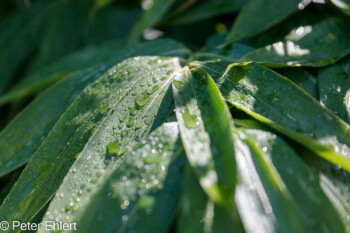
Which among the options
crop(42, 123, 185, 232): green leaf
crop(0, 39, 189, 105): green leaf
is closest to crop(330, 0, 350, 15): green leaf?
crop(0, 39, 189, 105): green leaf

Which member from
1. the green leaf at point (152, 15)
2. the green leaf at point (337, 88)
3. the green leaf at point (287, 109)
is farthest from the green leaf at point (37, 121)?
the green leaf at point (337, 88)

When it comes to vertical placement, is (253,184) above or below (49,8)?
below

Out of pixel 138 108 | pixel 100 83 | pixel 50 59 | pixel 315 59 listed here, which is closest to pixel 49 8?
pixel 50 59

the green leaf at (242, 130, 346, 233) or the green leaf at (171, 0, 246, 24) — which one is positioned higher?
the green leaf at (171, 0, 246, 24)

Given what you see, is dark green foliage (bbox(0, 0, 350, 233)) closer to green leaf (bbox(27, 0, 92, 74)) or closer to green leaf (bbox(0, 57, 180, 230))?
green leaf (bbox(0, 57, 180, 230))

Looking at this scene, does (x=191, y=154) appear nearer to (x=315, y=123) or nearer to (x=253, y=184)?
(x=253, y=184)

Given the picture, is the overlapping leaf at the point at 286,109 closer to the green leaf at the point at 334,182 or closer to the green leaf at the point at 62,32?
the green leaf at the point at 334,182

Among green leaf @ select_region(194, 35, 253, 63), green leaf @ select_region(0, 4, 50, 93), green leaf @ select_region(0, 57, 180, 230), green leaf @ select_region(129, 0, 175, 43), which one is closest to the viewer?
green leaf @ select_region(0, 57, 180, 230)
